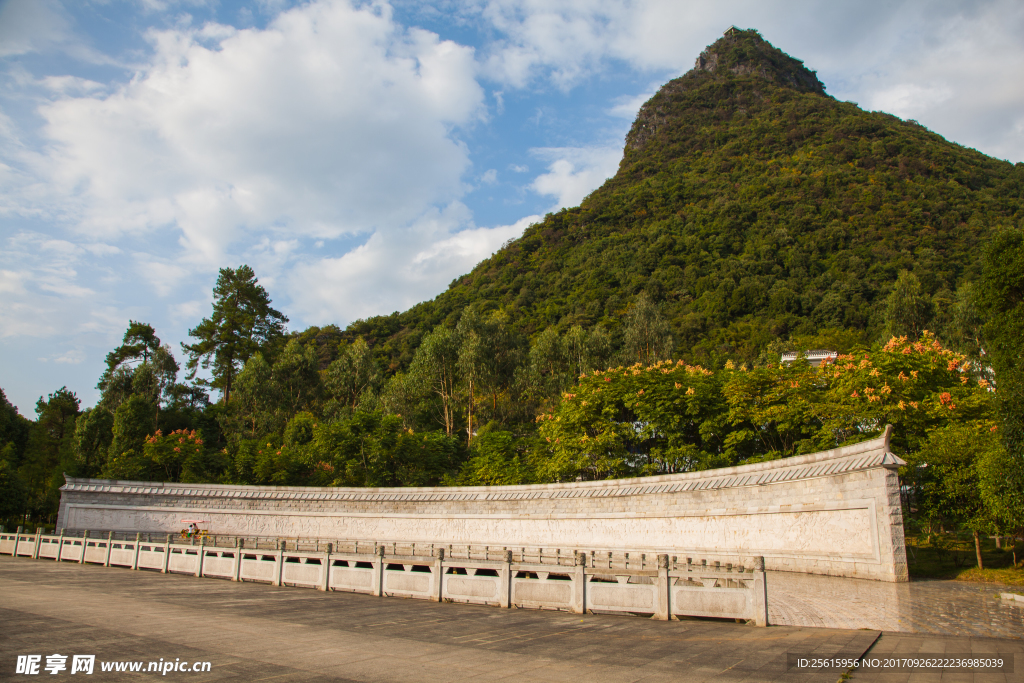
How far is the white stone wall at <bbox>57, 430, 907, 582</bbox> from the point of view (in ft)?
46.8

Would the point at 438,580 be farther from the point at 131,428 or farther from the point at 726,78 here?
the point at 726,78

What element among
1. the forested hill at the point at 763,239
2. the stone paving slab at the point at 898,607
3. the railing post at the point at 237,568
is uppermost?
the forested hill at the point at 763,239

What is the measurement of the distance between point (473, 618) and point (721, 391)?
17.3m

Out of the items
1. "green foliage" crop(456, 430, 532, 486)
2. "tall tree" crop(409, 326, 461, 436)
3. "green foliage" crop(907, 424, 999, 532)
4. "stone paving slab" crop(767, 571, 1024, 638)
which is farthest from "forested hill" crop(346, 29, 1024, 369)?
"stone paving slab" crop(767, 571, 1024, 638)

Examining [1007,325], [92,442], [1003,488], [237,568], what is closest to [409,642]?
[237,568]

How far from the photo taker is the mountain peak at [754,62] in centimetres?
14175

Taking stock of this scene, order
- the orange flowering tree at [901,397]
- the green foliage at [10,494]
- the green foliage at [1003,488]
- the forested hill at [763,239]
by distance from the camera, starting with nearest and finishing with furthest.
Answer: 1. the green foliage at [1003,488]
2. the orange flowering tree at [901,397]
3. the green foliage at [10,494]
4. the forested hill at [763,239]

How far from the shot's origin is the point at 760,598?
29.0 ft

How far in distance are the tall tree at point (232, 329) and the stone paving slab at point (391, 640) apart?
40053mm

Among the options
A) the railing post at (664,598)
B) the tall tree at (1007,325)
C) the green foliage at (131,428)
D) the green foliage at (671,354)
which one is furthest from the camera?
the green foliage at (131,428)

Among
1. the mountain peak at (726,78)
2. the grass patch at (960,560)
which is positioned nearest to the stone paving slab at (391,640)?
the grass patch at (960,560)

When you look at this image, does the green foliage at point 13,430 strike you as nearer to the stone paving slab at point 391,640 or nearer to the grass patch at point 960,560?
the stone paving slab at point 391,640

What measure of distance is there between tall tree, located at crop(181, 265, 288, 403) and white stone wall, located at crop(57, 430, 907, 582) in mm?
18611

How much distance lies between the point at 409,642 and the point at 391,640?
0.28m
